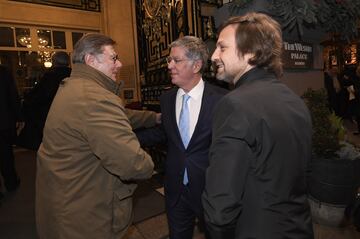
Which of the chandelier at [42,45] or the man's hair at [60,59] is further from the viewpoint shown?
the chandelier at [42,45]

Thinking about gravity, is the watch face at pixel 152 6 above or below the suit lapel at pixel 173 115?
above

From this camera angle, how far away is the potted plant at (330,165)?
2.78 metres

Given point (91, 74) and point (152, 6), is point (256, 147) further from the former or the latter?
point (152, 6)

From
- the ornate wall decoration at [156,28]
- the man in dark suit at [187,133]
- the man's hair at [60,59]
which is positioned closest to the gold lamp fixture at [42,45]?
A: the ornate wall decoration at [156,28]

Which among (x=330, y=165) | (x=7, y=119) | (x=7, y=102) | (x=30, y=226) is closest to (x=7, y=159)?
(x=7, y=119)

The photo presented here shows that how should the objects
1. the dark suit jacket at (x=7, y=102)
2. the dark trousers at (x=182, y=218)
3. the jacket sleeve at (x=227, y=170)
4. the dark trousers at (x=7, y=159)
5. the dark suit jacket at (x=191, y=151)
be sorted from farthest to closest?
the dark trousers at (x=7, y=159), the dark suit jacket at (x=7, y=102), the dark trousers at (x=182, y=218), the dark suit jacket at (x=191, y=151), the jacket sleeve at (x=227, y=170)

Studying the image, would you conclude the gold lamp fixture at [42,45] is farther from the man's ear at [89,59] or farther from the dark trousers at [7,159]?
the man's ear at [89,59]

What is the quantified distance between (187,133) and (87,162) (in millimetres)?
682

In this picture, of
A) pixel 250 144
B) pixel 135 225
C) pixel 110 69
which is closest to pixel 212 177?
pixel 250 144

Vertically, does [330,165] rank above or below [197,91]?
below

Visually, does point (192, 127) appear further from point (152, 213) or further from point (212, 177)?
point (152, 213)

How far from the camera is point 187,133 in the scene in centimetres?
199

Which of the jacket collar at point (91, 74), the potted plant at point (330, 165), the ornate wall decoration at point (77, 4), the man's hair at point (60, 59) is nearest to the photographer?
the jacket collar at point (91, 74)

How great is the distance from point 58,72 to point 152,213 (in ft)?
6.12
